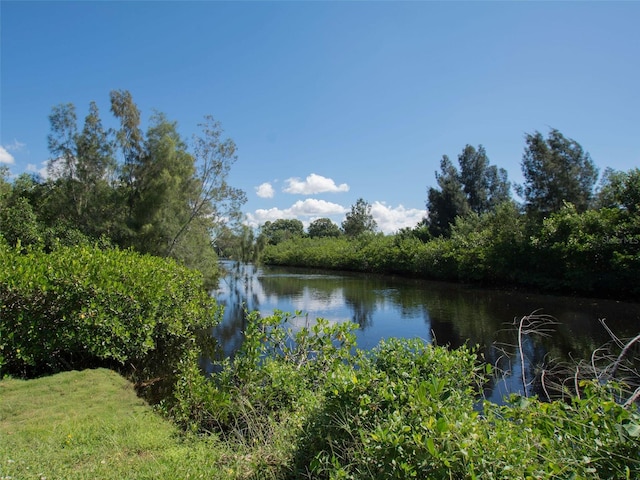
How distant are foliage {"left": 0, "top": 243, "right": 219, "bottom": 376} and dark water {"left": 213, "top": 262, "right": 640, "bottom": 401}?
191cm

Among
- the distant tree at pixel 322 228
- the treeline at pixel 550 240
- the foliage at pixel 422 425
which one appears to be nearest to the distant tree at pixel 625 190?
the treeline at pixel 550 240

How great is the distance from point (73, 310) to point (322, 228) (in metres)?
79.5

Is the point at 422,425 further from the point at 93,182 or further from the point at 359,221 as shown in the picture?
the point at 359,221

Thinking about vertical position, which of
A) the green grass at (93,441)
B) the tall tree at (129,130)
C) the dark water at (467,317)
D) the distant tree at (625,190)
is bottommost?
the dark water at (467,317)

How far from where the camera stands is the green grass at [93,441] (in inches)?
136

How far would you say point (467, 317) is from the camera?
14227 millimetres

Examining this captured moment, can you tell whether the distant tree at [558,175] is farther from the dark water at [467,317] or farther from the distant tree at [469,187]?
the distant tree at [469,187]

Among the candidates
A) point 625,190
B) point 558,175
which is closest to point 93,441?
point 625,190

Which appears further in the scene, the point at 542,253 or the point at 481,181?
the point at 481,181

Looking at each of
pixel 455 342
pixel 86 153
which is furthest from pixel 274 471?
pixel 86 153

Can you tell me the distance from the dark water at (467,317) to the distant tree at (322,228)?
188ft

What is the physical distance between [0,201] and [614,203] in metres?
24.3

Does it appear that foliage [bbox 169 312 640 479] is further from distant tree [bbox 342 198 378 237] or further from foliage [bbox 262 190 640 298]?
distant tree [bbox 342 198 378 237]

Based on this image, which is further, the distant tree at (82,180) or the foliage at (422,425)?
the distant tree at (82,180)
